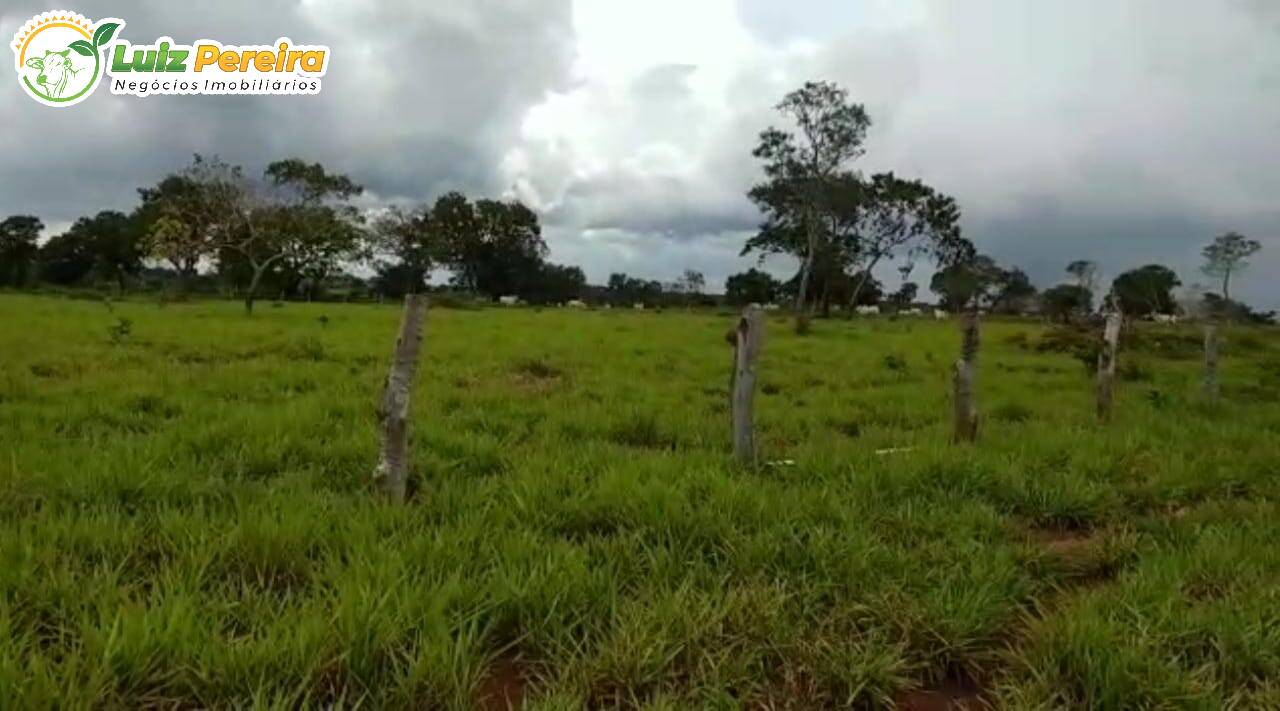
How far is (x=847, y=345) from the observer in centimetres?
2120

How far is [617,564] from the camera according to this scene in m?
3.66

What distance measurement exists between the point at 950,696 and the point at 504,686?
Answer: 169 cm

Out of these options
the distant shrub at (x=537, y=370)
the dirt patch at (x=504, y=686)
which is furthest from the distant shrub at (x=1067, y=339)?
the dirt patch at (x=504, y=686)

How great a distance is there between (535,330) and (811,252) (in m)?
24.3

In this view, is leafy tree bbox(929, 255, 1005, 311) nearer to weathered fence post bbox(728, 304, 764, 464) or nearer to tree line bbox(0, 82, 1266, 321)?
tree line bbox(0, 82, 1266, 321)

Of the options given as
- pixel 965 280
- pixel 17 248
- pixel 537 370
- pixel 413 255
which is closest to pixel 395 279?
pixel 413 255

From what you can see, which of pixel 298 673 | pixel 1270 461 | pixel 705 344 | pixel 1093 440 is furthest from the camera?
pixel 705 344

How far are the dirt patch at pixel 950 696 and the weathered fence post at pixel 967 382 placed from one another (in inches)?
164

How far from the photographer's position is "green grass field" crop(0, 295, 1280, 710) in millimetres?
2729

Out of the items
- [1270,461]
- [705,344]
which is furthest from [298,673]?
[705,344]

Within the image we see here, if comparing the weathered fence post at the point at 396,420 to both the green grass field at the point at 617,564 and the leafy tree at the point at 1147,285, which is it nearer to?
the green grass field at the point at 617,564

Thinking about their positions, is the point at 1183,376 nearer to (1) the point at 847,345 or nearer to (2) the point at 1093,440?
(1) the point at 847,345

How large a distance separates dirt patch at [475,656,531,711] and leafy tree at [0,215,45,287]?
78.0m

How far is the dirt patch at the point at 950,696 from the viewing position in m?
2.89
